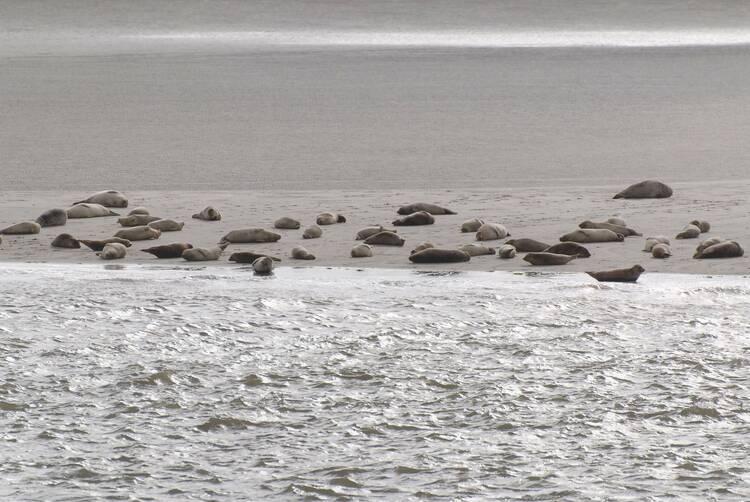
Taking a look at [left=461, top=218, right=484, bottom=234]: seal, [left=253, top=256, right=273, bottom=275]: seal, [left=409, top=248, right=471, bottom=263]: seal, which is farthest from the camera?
[left=461, top=218, right=484, bottom=234]: seal

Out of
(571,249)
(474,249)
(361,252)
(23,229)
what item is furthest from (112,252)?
(571,249)

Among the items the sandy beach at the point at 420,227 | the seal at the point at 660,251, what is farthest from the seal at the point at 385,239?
the seal at the point at 660,251

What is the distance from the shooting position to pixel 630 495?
9.26ft

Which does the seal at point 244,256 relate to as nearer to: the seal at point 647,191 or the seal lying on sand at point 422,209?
A: the seal lying on sand at point 422,209

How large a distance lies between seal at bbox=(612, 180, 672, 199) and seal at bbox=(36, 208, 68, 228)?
3447 mm

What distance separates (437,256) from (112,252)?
5.08ft

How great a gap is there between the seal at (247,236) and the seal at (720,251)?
2.13 m

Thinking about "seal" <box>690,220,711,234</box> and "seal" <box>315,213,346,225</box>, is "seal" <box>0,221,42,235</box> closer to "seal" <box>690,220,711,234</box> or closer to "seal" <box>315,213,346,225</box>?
"seal" <box>315,213,346,225</box>

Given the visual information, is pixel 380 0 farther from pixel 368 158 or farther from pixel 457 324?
pixel 457 324

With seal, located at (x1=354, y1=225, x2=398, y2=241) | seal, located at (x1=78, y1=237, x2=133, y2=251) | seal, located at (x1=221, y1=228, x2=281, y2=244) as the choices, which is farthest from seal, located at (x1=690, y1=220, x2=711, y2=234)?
seal, located at (x1=78, y1=237, x2=133, y2=251)

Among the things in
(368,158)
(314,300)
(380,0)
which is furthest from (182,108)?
(380,0)

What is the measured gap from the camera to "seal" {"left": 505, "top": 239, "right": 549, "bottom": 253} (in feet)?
20.2

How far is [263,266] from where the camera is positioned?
5.64 metres

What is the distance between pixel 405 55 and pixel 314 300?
19.0m
